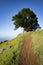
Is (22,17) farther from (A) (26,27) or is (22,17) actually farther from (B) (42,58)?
(B) (42,58)

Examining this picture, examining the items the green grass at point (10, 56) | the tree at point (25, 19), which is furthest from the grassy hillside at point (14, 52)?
the tree at point (25, 19)

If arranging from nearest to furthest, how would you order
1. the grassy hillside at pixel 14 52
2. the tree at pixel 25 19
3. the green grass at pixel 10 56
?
the green grass at pixel 10 56 → the grassy hillside at pixel 14 52 → the tree at pixel 25 19

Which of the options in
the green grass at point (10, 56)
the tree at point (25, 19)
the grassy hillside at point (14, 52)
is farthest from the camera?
the tree at point (25, 19)

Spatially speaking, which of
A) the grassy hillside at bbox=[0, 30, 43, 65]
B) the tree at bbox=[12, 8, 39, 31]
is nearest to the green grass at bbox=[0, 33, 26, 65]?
the grassy hillside at bbox=[0, 30, 43, 65]

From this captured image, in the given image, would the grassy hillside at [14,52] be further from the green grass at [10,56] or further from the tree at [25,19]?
the tree at [25,19]

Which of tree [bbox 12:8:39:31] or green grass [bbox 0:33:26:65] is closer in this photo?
green grass [bbox 0:33:26:65]

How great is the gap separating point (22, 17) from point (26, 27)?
14.8ft

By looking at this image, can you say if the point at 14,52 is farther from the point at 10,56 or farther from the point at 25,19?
the point at 25,19

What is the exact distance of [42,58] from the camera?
1955cm

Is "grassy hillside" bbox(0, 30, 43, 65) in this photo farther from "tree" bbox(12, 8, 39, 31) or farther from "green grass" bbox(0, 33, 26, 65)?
"tree" bbox(12, 8, 39, 31)

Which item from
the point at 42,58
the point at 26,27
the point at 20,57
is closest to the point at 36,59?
the point at 42,58

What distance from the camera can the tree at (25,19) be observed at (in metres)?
68.2

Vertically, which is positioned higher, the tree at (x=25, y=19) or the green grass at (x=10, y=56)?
the tree at (x=25, y=19)

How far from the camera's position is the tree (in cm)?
6825
